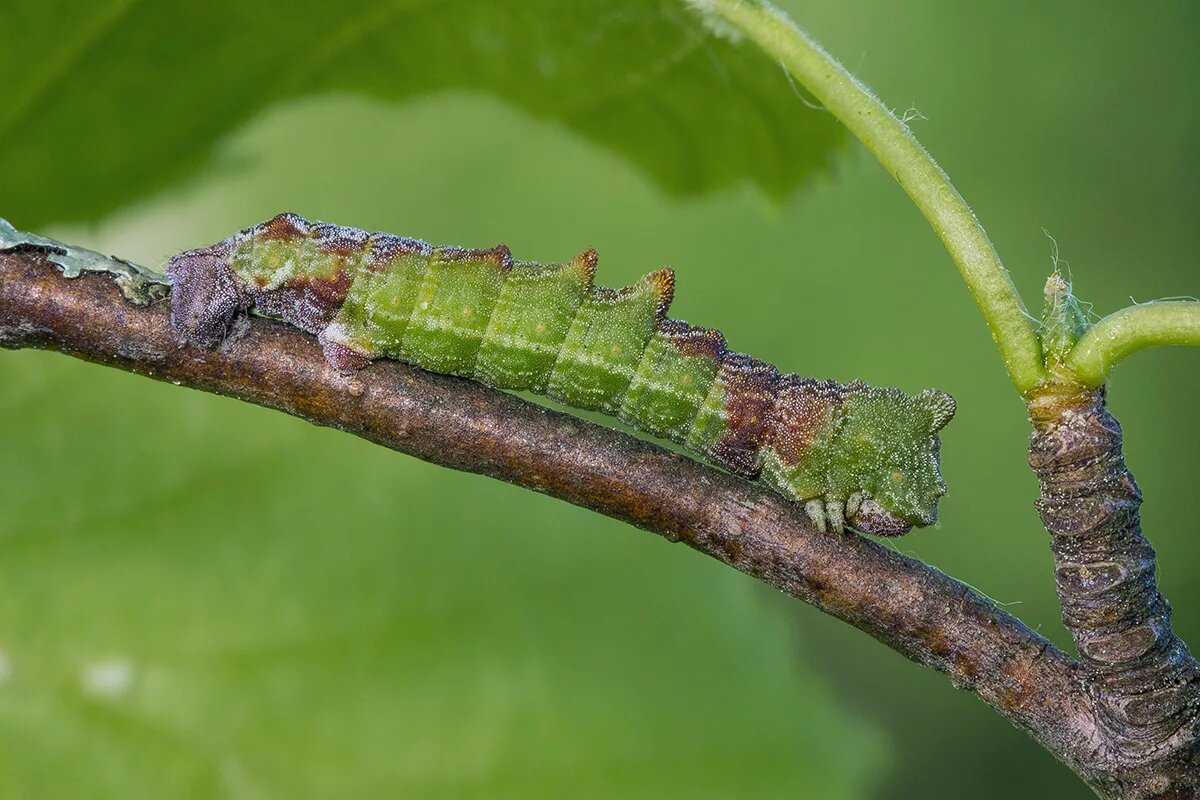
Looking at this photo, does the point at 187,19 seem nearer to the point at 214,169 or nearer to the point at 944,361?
the point at 214,169

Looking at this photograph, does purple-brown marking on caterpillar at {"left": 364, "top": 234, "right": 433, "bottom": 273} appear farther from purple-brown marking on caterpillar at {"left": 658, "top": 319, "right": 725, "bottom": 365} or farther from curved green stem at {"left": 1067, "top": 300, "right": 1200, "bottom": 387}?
curved green stem at {"left": 1067, "top": 300, "right": 1200, "bottom": 387}

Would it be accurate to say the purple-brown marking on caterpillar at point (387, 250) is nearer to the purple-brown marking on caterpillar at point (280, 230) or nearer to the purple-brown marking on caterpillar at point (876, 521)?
the purple-brown marking on caterpillar at point (280, 230)

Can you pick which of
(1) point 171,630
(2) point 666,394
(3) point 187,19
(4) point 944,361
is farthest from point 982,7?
(1) point 171,630

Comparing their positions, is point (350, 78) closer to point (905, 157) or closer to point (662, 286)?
point (662, 286)

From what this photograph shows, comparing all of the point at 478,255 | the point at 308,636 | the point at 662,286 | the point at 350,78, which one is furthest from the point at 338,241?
the point at 308,636

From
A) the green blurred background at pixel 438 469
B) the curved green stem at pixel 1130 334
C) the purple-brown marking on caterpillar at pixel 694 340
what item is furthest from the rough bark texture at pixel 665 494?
the green blurred background at pixel 438 469

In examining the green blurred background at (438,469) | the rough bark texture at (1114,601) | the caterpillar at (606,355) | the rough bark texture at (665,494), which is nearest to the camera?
the rough bark texture at (1114,601)

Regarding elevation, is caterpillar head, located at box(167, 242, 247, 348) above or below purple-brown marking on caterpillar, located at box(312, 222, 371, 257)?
below

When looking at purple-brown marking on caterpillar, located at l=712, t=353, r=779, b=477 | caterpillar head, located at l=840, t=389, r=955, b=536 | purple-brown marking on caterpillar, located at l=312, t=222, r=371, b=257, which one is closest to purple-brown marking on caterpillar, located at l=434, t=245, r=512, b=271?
purple-brown marking on caterpillar, located at l=312, t=222, r=371, b=257
